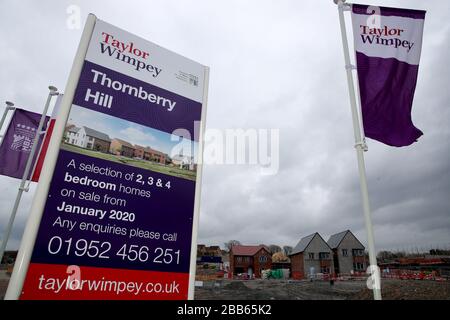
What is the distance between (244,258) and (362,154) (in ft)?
209

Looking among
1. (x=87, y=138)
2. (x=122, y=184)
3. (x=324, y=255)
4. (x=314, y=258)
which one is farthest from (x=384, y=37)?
(x=324, y=255)

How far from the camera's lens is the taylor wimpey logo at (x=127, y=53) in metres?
3.72

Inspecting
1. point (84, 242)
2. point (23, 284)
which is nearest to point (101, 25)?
point (84, 242)

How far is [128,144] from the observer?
349cm

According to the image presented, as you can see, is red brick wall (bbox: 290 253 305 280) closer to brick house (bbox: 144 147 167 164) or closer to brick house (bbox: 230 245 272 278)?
brick house (bbox: 230 245 272 278)

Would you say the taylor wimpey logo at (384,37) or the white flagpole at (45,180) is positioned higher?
the taylor wimpey logo at (384,37)

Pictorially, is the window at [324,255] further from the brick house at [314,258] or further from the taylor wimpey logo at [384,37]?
the taylor wimpey logo at [384,37]

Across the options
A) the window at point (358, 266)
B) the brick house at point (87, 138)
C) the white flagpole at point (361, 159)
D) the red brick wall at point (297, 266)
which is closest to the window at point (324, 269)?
the red brick wall at point (297, 266)

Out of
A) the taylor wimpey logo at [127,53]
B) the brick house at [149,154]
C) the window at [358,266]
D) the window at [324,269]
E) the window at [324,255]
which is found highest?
the taylor wimpey logo at [127,53]

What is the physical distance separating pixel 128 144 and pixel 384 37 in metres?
5.34

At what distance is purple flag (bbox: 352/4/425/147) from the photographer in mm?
4996

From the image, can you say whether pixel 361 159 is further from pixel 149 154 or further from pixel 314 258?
pixel 314 258

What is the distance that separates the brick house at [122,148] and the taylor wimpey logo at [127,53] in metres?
1.16

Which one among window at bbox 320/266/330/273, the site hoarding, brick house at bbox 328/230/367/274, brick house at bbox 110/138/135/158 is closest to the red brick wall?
window at bbox 320/266/330/273
